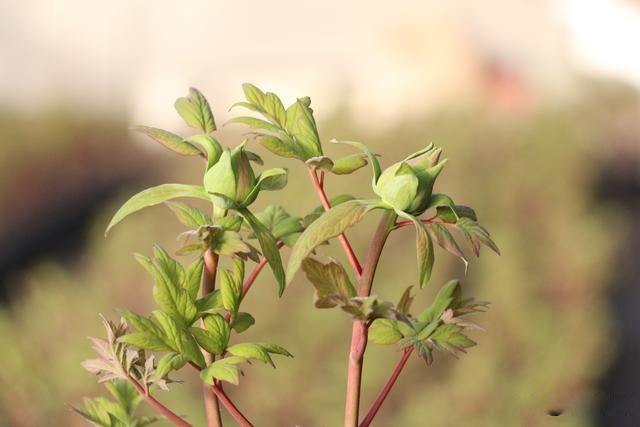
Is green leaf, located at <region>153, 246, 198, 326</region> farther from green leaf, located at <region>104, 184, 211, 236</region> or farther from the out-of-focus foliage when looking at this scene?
the out-of-focus foliage

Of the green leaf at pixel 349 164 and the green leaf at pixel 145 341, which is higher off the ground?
the green leaf at pixel 349 164

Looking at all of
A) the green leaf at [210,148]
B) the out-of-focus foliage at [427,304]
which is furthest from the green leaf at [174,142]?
the out-of-focus foliage at [427,304]

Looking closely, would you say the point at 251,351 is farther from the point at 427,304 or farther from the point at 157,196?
the point at 427,304

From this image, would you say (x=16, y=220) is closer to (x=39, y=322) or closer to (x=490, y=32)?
(x=39, y=322)

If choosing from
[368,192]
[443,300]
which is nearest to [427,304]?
[368,192]

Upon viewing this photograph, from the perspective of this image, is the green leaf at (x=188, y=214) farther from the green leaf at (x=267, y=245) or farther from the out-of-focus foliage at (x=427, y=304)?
the out-of-focus foliage at (x=427, y=304)

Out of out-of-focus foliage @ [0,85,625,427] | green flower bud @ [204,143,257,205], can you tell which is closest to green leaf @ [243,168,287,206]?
green flower bud @ [204,143,257,205]
